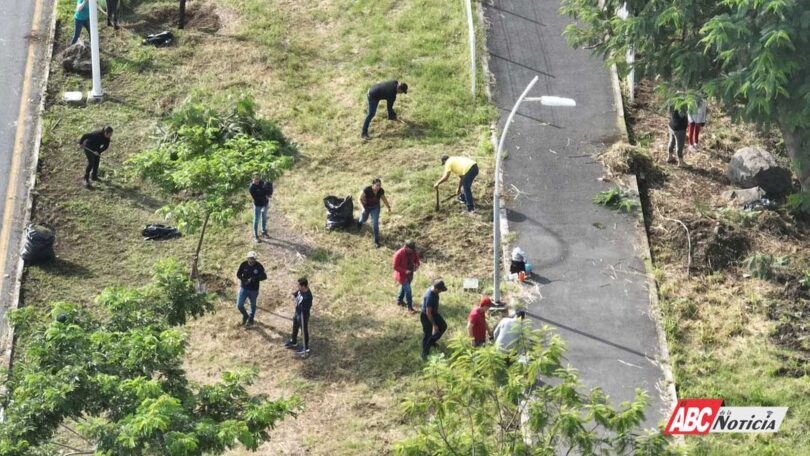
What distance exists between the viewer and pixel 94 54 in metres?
28.2

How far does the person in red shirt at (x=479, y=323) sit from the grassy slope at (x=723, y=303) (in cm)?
310

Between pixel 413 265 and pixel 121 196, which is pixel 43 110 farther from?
pixel 413 265

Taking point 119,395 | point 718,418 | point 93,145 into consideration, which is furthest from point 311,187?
point 119,395

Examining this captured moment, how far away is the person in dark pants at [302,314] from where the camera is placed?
2164 centimetres

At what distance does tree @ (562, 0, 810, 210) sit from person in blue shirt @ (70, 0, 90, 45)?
10.8m

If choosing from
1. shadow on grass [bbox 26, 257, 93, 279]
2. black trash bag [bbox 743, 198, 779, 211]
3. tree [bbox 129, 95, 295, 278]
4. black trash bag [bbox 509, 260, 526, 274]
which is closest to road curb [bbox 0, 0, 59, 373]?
shadow on grass [bbox 26, 257, 93, 279]

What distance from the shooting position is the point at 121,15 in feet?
103

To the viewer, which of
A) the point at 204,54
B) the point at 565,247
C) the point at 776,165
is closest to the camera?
the point at 565,247

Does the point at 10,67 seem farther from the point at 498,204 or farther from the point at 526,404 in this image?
the point at 526,404

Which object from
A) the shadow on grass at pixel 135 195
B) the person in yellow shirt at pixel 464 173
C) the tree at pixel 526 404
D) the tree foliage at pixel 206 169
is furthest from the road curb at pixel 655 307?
the shadow on grass at pixel 135 195

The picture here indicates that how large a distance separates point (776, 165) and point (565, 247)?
182 inches

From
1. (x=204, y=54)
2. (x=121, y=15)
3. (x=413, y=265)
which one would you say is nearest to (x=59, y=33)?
(x=121, y=15)

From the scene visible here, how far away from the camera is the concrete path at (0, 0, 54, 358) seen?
80.8ft

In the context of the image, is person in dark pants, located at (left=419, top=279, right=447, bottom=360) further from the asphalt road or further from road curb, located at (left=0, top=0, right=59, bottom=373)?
the asphalt road
